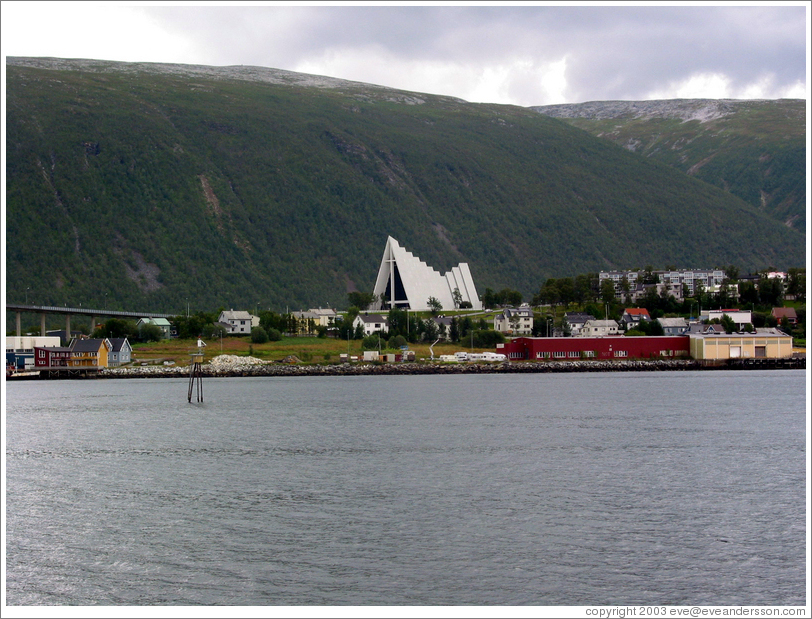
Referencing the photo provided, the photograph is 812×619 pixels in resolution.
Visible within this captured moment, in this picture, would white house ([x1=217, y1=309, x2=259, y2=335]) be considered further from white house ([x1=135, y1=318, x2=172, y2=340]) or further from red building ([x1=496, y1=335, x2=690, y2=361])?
red building ([x1=496, y1=335, x2=690, y2=361])

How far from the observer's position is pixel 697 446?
912 inches

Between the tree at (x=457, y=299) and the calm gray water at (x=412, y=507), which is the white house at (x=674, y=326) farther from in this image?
the calm gray water at (x=412, y=507)

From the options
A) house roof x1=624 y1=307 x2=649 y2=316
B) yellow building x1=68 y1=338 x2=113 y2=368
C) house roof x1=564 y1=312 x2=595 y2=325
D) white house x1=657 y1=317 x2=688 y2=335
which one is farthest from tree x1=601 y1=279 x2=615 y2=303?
yellow building x1=68 y1=338 x2=113 y2=368

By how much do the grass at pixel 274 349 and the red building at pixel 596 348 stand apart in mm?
4438

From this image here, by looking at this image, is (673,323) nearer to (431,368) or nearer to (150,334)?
(431,368)

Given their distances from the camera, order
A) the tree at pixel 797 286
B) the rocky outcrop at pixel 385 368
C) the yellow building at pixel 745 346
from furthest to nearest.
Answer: the tree at pixel 797 286
the yellow building at pixel 745 346
the rocky outcrop at pixel 385 368

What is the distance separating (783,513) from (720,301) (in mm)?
61571

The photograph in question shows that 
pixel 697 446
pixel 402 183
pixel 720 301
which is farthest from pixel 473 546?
pixel 402 183

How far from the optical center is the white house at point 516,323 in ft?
229

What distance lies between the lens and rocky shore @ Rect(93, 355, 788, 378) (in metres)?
55.3

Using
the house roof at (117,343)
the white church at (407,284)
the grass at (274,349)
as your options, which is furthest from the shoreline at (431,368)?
the white church at (407,284)

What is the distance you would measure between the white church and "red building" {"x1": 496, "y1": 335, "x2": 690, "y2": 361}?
26815 mm

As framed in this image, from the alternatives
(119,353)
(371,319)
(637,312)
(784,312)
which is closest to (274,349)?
(371,319)

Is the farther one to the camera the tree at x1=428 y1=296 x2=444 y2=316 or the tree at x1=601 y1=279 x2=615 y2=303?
the tree at x1=428 y1=296 x2=444 y2=316
